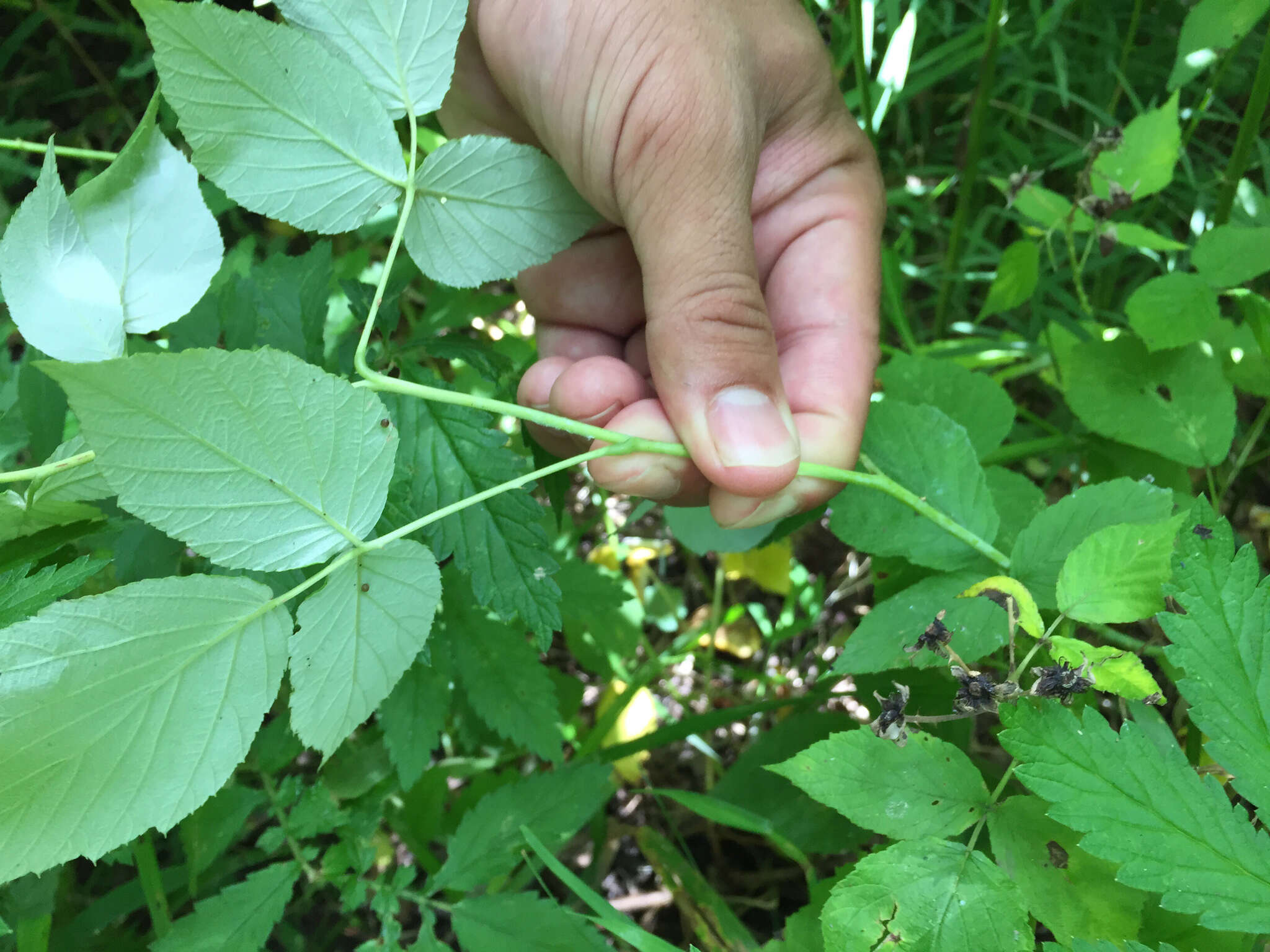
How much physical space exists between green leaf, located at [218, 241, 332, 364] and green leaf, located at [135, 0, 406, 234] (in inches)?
12.2

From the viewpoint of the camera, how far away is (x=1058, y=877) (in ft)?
2.80

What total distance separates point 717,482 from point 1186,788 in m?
0.57

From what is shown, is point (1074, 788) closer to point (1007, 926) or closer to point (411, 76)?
point (1007, 926)

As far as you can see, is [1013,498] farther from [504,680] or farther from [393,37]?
[393,37]

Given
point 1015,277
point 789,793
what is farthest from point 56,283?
point 1015,277

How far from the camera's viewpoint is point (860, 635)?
3.37 ft

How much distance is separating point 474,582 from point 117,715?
45 centimetres

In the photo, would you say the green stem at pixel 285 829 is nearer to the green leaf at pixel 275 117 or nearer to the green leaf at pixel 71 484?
the green leaf at pixel 71 484

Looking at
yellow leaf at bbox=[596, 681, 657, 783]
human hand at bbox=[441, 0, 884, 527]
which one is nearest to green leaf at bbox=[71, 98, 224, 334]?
human hand at bbox=[441, 0, 884, 527]

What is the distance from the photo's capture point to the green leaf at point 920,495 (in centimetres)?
108

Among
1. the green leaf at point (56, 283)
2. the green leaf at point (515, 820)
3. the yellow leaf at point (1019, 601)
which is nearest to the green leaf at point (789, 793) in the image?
the green leaf at point (515, 820)

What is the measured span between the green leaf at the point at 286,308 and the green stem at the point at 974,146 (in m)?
1.19

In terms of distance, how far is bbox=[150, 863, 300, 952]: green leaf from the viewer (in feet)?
3.64

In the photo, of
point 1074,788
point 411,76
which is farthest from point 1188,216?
point 411,76
